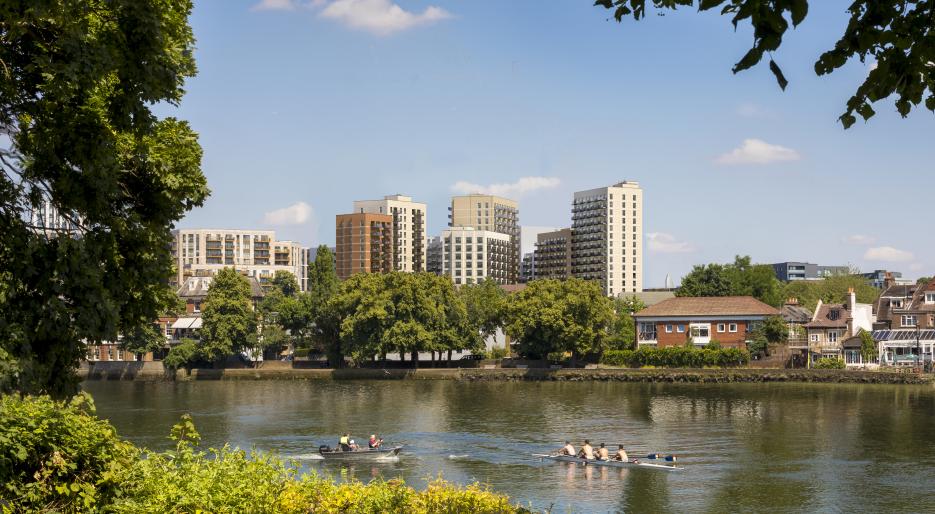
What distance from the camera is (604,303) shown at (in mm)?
114562

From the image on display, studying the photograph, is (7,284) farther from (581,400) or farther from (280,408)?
(581,400)

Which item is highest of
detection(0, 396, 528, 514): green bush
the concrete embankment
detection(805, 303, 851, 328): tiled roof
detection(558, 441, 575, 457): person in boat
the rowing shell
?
detection(805, 303, 851, 328): tiled roof

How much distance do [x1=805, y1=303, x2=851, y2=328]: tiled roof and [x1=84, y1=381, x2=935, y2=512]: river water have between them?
728 inches

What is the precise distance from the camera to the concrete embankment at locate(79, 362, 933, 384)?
101312 millimetres

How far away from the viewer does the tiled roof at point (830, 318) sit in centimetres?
11381

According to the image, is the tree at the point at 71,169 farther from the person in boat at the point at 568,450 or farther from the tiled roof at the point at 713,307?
the tiled roof at the point at 713,307

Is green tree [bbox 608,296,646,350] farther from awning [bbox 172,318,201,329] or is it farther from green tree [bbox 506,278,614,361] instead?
awning [bbox 172,318,201,329]

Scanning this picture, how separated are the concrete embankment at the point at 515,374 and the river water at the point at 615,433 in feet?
12.3

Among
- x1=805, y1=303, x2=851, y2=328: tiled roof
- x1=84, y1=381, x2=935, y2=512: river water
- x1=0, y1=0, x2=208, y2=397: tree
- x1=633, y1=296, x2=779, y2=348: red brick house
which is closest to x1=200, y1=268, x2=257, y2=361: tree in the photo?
x1=84, y1=381, x2=935, y2=512: river water

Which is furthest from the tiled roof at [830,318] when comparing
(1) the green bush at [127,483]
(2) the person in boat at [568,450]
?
(1) the green bush at [127,483]

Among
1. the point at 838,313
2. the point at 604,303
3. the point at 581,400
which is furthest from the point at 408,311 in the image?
the point at 838,313

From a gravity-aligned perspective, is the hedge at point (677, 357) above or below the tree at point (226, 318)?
below

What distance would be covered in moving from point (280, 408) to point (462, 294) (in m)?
52.7

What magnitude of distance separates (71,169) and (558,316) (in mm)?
95700
